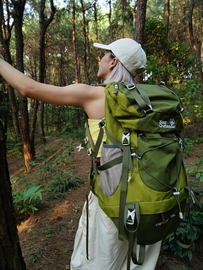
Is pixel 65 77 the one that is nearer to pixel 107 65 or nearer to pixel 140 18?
pixel 140 18

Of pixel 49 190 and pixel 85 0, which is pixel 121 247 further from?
pixel 85 0

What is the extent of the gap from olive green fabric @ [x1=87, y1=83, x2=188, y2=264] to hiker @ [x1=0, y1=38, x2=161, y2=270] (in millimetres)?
168

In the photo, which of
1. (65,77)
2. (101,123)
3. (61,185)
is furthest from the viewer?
(65,77)

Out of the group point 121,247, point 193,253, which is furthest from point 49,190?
point 121,247

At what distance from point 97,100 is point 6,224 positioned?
972 mm

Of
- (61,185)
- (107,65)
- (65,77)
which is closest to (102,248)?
(107,65)

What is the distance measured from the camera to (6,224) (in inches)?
57.5

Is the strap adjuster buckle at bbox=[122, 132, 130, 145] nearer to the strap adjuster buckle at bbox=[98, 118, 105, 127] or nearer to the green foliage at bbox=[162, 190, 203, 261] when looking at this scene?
the strap adjuster buckle at bbox=[98, 118, 105, 127]

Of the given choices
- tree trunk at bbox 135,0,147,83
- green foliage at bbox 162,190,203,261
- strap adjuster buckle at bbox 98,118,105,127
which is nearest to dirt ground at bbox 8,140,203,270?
green foliage at bbox 162,190,203,261

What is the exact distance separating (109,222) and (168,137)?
0.66m

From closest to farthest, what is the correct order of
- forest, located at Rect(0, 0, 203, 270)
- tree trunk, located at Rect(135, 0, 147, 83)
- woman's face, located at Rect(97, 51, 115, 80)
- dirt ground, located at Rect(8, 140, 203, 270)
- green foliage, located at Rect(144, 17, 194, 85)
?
woman's face, located at Rect(97, 51, 115, 80) < dirt ground, located at Rect(8, 140, 203, 270) < forest, located at Rect(0, 0, 203, 270) < tree trunk, located at Rect(135, 0, 147, 83) < green foliage, located at Rect(144, 17, 194, 85)

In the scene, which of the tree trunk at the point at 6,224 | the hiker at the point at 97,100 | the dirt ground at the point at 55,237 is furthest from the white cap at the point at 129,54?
the dirt ground at the point at 55,237

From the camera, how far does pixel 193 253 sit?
251 centimetres

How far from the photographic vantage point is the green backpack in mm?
1209
